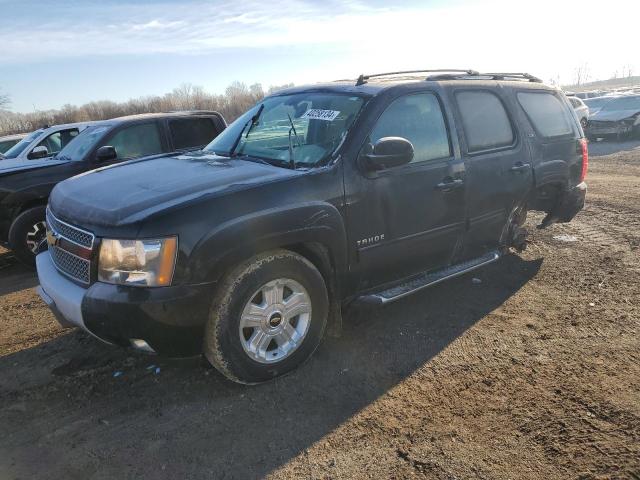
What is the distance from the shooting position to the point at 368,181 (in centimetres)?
352

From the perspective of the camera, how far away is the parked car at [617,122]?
18.7 meters

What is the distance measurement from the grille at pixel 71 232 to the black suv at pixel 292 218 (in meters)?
0.02

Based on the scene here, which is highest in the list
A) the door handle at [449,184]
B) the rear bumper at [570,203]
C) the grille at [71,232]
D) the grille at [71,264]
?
the grille at [71,232]

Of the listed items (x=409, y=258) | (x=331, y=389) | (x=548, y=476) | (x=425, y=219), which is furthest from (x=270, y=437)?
(x=425, y=219)

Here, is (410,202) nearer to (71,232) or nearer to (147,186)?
(147,186)

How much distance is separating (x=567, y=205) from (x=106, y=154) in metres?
5.80

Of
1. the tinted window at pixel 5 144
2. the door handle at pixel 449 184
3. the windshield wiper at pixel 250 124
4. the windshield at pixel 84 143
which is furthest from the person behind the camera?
the tinted window at pixel 5 144

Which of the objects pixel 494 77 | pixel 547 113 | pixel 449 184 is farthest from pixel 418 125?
pixel 547 113

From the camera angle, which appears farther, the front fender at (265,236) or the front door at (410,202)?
the front door at (410,202)

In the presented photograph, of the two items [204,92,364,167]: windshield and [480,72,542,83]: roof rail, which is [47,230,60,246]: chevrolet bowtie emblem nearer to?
[204,92,364,167]: windshield

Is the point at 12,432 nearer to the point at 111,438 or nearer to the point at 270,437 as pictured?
the point at 111,438

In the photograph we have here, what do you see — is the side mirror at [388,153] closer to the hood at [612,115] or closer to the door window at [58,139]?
the door window at [58,139]

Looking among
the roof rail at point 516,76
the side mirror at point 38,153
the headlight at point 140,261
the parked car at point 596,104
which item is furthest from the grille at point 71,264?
the parked car at point 596,104

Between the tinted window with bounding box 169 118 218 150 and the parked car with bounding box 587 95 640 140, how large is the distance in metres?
17.1
